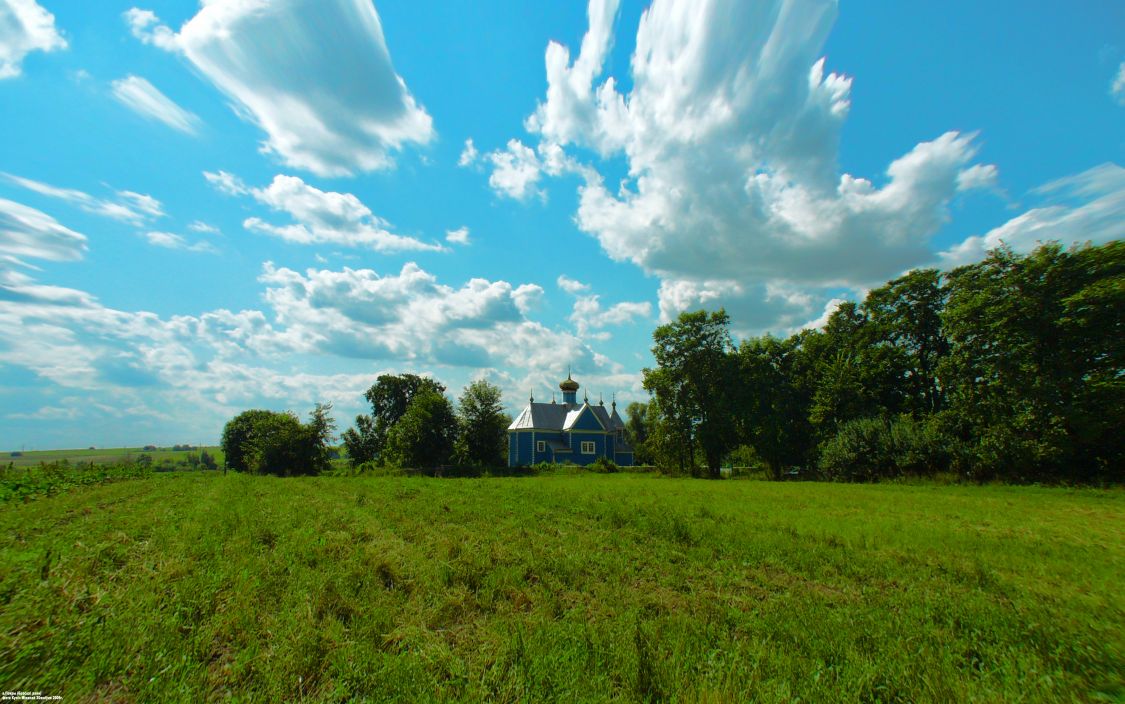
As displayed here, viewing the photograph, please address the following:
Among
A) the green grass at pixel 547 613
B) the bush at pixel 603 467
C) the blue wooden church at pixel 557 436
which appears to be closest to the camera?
the green grass at pixel 547 613

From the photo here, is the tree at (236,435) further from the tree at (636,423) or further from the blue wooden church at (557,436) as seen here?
the tree at (636,423)

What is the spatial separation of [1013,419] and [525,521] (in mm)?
32209

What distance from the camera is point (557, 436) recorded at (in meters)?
67.0

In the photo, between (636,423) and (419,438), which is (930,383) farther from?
(636,423)

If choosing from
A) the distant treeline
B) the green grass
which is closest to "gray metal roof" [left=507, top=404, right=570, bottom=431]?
the distant treeline

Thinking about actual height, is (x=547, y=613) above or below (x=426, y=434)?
below

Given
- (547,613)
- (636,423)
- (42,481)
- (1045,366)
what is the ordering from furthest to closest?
(636,423), (1045,366), (42,481), (547,613)

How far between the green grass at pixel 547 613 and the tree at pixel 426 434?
33622 mm

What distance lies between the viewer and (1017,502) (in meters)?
17.3

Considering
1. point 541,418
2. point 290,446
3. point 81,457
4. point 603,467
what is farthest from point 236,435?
point 603,467

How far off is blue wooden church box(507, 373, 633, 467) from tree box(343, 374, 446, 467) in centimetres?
1473

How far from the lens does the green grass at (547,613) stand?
150 inches

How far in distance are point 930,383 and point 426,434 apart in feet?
151


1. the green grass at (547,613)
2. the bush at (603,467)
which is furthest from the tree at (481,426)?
the green grass at (547,613)
